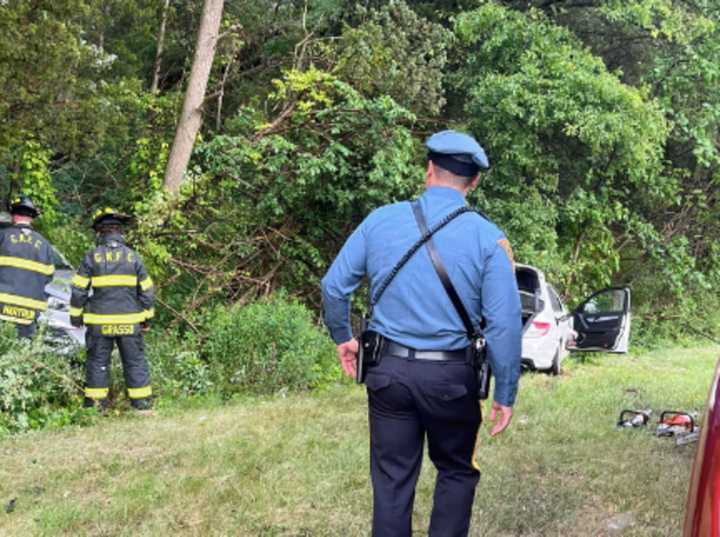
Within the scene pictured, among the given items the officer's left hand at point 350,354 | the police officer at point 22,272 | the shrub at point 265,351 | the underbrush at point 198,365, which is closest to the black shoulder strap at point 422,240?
the officer's left hand at point 350,354

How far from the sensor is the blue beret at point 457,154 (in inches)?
129

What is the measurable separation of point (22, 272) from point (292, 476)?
13.4 feet

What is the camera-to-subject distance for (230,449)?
5.64 m

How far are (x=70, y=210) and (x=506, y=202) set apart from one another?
8.45m

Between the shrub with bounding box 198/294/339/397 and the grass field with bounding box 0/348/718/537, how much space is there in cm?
92

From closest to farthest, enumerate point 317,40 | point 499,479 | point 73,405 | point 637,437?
point 499,479
point 637,437
point 73,405
point 317,40

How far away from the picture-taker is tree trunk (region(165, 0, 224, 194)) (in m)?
11.6

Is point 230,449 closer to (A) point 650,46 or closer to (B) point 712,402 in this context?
(B) point 712,402

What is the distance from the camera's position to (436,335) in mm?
3201

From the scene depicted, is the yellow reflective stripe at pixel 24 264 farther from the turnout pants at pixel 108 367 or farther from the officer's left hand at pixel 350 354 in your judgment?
the officer's left hand at pixel 350 354

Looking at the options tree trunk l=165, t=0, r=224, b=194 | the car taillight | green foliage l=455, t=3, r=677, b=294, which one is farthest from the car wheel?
tree trunk l=165, t=0, r=224, b=194

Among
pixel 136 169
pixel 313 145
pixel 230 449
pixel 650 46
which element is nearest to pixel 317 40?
pixel 313 145

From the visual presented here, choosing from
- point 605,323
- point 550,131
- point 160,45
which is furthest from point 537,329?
point 160,45

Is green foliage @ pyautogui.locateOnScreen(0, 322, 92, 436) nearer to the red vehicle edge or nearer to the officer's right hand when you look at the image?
the officer's right hand
